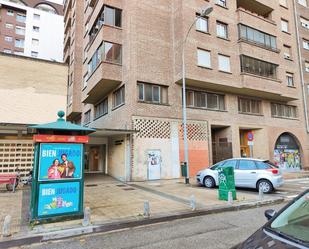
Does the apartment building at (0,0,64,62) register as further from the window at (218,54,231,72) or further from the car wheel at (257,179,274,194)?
the car wheel at (257,179,274,194)

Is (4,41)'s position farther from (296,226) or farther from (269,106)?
(296,226)

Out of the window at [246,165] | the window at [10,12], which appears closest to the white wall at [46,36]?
the window at [10,12]

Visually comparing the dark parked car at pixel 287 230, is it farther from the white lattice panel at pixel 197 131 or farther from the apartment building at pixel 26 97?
the white lattice panel at pixel 197 131

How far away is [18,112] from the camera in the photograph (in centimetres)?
1584

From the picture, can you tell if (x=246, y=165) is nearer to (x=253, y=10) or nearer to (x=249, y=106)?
(x=249, y=106)

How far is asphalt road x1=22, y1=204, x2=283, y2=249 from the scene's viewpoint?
5105 mm

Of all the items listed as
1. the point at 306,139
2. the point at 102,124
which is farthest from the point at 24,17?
the point at 306,139

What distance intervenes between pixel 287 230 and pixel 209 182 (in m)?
10.5

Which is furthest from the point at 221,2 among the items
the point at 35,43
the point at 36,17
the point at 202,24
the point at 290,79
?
the point at 36,17

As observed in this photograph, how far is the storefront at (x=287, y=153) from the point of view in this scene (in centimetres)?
2414

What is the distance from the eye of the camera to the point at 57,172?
269 inches

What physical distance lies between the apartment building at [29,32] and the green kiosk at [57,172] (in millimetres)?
45794

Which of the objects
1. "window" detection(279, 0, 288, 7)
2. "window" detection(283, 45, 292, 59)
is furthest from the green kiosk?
"window" detection(279, 0, 288, 7)

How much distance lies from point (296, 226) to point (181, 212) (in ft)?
16.7
